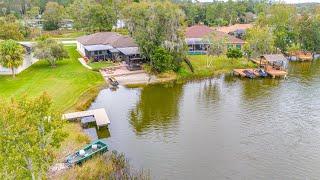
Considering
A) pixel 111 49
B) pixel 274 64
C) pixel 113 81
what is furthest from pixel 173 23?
pixel 274 64

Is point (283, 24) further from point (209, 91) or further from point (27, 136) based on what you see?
point (27, 136)

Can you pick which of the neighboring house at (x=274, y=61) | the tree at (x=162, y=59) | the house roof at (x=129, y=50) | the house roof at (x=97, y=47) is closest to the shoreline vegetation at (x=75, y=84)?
the tree at (x=162, y=59)

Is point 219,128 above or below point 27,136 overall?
below

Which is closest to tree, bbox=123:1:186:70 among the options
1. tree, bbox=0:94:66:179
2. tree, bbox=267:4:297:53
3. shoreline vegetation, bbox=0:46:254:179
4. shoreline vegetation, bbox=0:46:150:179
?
shoreline vegetation, bbox=0:46:254:179


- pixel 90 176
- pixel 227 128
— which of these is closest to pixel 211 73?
pixel 227 128

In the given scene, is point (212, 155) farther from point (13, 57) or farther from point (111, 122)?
point (13, 57)

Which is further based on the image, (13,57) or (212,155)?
(13,57)

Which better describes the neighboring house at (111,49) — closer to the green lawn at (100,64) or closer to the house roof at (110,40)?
the house roof at (110,40)
